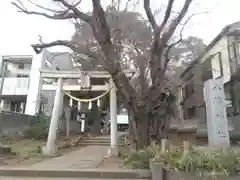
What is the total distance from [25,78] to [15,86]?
1.24 m

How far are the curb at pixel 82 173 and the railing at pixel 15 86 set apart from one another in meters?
17.5

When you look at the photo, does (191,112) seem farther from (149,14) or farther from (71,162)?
(71,162)

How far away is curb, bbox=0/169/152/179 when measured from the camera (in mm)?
7785

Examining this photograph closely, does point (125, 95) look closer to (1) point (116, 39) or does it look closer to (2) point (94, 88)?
(2) point (94, 88)

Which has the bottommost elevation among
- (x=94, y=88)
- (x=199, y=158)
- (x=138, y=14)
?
(x=199, y=158)

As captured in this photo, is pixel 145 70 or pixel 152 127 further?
pixel 145 70

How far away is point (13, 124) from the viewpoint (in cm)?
1744

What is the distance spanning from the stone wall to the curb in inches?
346

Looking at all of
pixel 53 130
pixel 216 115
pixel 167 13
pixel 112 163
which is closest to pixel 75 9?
pixel 167 13

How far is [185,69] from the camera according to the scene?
2078cm

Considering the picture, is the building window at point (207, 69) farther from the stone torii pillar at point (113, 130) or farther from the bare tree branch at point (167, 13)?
the bare tree branch at point (167, 13)

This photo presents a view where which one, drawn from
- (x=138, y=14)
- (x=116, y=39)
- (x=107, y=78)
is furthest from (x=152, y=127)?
(x=138, y=14)

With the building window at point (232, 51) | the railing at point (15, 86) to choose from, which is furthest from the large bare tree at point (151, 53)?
the railing at point (15, 86)

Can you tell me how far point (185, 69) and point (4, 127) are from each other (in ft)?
45.6
